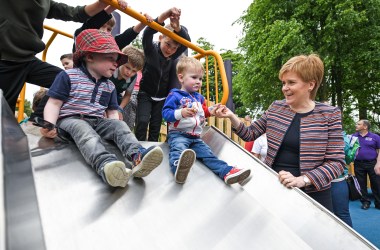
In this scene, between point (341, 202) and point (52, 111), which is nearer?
point (52, 111)

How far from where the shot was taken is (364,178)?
20.8ft

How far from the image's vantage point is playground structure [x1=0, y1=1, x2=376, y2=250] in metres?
1.16

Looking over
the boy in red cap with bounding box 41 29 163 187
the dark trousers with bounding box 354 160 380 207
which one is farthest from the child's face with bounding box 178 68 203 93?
the dark trousers with bounding box 354 160 380 207

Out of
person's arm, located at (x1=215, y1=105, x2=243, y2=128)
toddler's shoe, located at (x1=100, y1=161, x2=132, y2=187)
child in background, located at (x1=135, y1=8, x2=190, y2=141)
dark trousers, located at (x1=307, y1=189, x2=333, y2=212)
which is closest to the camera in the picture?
toddler's shoe, located at (x1=100, y1=161, x2=132, y2=187)

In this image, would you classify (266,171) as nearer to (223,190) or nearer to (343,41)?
(223,190)

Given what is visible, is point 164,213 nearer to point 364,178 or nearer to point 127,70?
point 127,70

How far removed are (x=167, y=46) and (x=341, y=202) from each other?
73.0 inches

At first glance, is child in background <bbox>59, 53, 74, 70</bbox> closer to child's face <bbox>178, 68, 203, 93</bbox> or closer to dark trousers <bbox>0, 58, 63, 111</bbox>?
dark trousers <bbox>0, 58, 63, 111</bbox>

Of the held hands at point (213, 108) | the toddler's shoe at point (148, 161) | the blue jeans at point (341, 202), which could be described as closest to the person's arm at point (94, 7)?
the held hands at point (213, 108)

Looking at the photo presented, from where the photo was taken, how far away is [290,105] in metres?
2.01

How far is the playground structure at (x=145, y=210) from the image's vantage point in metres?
1.16

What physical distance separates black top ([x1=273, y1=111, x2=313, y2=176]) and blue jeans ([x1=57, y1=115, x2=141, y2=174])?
836mm

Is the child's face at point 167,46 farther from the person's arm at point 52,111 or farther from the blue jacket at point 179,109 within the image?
the person's arm at point 52,111

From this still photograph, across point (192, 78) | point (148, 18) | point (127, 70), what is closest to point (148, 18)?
point (148, 18)
